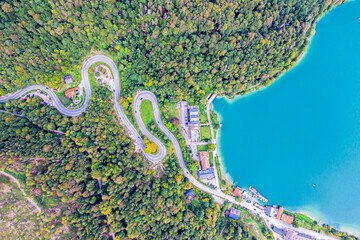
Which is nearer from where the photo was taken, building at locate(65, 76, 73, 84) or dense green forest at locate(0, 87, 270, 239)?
dense green forest at locate(0, 87, 270, 239)

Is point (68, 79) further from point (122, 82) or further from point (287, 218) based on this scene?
point (287, 218)

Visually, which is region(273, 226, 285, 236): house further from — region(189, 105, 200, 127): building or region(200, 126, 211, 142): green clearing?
region(189, 105, 200, 127): building

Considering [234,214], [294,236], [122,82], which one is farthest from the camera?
[234,214]

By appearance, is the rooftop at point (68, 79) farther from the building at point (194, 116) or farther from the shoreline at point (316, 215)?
the shoreline at point (316, 215)

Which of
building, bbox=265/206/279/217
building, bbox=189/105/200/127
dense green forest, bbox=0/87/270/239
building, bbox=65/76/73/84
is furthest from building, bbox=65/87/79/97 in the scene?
building, bbox=265/206/279/217

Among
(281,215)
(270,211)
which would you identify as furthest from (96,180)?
(281,215)

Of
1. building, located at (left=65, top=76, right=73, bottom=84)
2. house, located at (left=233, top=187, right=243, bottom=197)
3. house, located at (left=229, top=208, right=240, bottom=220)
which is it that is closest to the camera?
building, located at (left=65, top=76, right=73, bottom=84)
